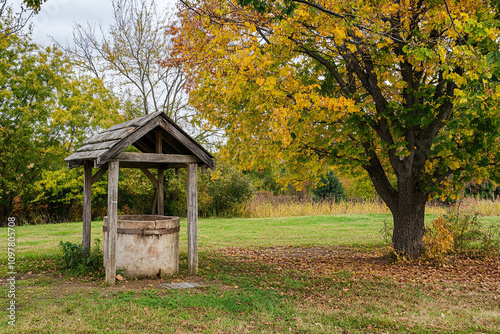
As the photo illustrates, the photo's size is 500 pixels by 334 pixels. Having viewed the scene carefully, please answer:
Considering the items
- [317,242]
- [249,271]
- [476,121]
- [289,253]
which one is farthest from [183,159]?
[317,242]

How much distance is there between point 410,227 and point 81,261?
6419 millimetres

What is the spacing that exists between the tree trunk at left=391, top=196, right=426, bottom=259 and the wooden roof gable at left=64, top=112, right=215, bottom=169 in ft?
13.1

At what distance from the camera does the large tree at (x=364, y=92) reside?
6.15 meters

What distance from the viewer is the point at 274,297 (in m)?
5.76

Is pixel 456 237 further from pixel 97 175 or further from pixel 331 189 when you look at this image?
pixel 331 189

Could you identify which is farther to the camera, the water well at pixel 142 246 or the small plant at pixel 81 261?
the small plant at pixel 81 261

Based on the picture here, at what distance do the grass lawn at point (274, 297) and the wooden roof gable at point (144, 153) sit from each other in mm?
2006

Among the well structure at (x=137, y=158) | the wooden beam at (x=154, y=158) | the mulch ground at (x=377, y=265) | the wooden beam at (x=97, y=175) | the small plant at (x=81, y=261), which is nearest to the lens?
the well structure at (x=137, y=158)

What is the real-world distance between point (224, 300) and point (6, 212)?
16121 millimetres

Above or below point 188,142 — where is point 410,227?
below

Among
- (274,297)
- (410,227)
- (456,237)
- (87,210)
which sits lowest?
(274,297)

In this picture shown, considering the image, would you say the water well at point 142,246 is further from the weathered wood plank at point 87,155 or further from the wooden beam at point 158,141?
the wooden beam at point 158,141

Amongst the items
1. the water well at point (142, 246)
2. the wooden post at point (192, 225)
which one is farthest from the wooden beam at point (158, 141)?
the water well at point (142, 246)

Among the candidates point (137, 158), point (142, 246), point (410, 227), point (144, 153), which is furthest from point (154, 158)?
point (410, 227)
